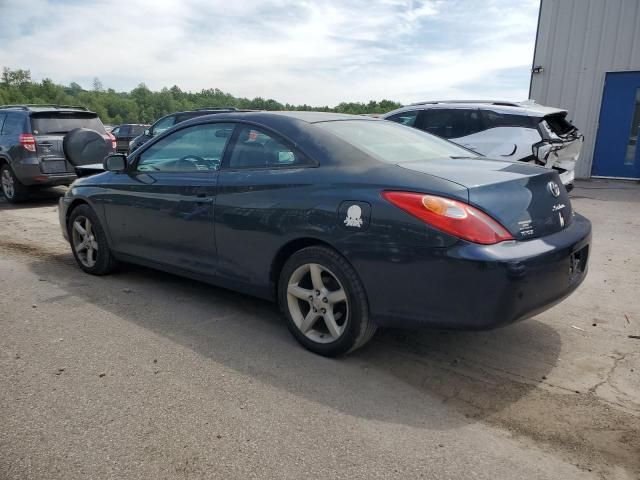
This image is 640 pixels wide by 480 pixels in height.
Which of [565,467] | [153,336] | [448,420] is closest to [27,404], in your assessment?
[153,336]

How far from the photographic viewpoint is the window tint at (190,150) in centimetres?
396

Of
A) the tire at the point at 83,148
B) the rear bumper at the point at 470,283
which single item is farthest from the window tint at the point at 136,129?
the rear bumper at the point at 470,283

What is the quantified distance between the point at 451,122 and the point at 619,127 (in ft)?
21.7

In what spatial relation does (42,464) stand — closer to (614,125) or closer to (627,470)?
(627,470)

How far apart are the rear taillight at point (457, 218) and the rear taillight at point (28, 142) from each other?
8.53 metres

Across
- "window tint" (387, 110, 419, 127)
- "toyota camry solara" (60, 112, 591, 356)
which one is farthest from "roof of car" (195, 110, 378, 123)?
"window tint" (387, 110, 419, 127)

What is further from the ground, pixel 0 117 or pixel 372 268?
pixel 0 117

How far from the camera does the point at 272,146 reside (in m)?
3.62

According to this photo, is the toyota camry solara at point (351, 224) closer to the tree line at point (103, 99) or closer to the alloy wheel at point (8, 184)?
the alloy wheel at point (8, 184)

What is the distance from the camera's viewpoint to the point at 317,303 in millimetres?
3258

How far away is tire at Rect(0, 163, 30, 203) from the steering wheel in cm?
675

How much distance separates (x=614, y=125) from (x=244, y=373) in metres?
12.4

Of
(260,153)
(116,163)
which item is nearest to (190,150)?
(260,153)

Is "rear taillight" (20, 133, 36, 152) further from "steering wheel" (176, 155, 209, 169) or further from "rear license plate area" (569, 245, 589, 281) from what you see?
"rear license plate area" (569, 245, 589, 281)
